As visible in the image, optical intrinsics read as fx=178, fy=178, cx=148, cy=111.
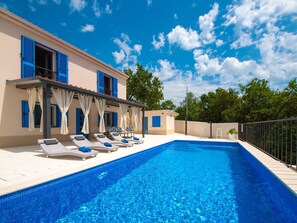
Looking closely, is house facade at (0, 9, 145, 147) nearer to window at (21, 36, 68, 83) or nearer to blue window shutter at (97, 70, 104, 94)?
window at (21, 36, 68, 83)

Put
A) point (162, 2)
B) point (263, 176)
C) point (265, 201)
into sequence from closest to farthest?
1. point (265, 201)
2. point (263, 176)
3. point (162, 2)

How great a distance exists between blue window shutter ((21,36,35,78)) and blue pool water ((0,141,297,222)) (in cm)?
635

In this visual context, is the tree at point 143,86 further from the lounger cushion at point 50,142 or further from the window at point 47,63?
the lounger cushion at point 50,142

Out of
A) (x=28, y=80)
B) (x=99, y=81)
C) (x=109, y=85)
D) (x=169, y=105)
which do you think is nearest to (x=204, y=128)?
(x=109, y=85)

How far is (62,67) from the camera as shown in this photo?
1052 centimetres

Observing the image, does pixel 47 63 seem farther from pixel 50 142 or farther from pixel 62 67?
pixel 50 142

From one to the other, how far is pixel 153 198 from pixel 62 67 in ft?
31.3

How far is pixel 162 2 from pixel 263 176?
1270cm

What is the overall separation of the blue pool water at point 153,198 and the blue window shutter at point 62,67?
7.01 m

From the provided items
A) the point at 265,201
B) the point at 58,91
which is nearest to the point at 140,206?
the point at 265,201

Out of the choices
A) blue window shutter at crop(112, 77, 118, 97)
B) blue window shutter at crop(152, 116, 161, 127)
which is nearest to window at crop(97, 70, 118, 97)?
blue window shutter at crop(112, 77, 118, 97)

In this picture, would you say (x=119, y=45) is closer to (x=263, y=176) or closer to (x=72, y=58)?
(x=72, y=58)

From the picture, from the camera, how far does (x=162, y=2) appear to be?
12.9 metres

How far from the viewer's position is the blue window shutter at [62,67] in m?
10.3
